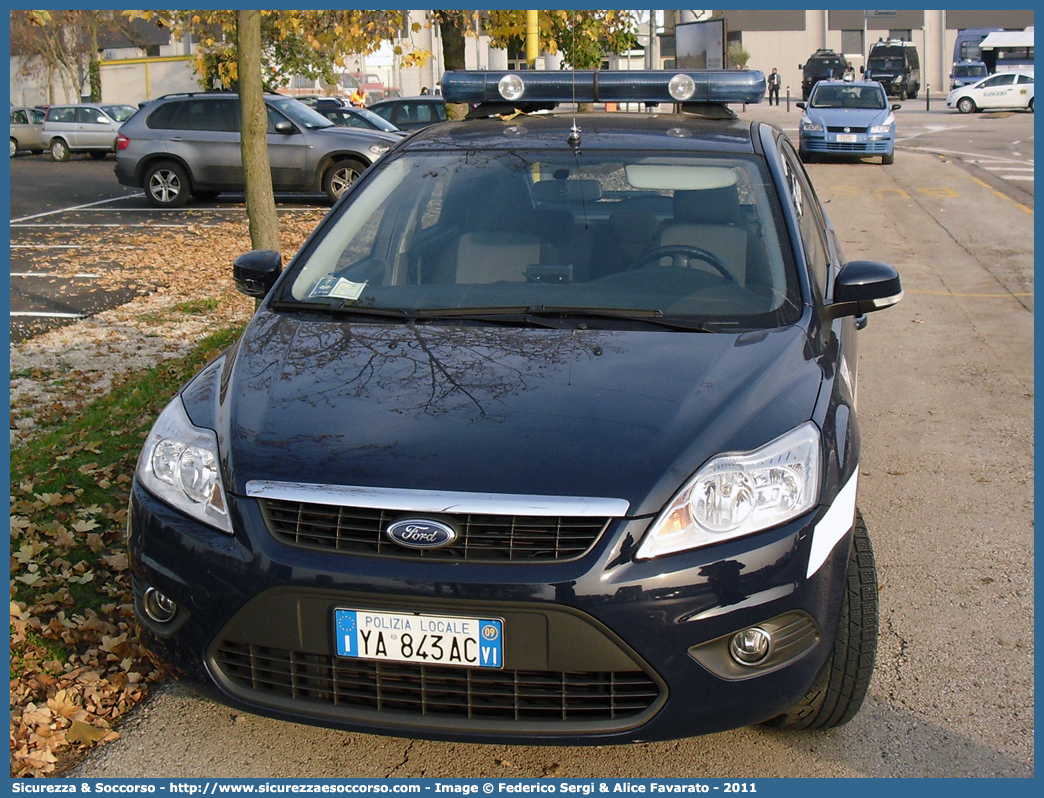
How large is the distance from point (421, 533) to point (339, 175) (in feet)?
47.5

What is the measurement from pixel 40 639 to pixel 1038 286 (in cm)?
898

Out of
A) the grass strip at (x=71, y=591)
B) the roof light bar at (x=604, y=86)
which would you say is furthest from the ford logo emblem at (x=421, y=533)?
the roof light bar at (x=604, y=86)

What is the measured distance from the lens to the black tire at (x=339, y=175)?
1623 centimetres

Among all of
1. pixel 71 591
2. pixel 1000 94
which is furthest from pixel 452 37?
pixel 1000 94

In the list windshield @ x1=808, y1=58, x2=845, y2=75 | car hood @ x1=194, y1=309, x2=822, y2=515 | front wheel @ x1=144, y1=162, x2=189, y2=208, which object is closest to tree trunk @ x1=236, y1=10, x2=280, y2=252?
car hood @ x1=194, y1=309, x2=822, y2=515

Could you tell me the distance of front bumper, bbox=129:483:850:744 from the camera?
249 centimetres

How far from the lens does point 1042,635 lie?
3621 millimetres

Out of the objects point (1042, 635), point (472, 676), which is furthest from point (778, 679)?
point (1042, 635)

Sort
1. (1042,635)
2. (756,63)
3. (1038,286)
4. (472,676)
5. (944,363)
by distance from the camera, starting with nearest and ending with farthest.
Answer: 1. (472,676)
2. (1042,635)
3. (944,363)
4. (1038,286)
5. (756,63)

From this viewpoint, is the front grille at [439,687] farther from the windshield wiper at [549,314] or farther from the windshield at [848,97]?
the windshield at [848,97]

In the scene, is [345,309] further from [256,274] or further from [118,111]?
[118,111]

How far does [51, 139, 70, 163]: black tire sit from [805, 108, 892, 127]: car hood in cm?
2037

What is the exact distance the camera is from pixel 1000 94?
40531 millimetres
